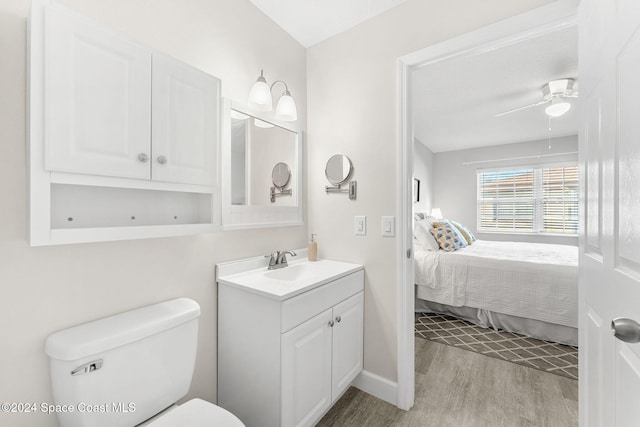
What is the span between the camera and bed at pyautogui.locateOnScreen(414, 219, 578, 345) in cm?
241

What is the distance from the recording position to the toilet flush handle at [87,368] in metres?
0.88

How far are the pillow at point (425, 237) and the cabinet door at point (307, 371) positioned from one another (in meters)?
2.10

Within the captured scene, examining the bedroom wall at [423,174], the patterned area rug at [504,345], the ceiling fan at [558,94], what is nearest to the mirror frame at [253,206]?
the patterned area rug at [504,345]

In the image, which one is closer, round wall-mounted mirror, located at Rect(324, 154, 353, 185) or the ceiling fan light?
the ceiling fan light

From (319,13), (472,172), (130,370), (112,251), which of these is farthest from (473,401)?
(472,172)

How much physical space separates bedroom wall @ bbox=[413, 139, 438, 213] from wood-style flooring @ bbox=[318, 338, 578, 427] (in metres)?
3.11

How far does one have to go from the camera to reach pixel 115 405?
950mm

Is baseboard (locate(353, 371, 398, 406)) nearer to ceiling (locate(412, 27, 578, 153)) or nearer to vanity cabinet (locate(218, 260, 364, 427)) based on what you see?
vanity cabinet (locate(218, 260, 364, 427))

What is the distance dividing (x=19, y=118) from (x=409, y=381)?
2.16 metres

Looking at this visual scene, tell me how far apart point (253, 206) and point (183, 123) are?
65cm

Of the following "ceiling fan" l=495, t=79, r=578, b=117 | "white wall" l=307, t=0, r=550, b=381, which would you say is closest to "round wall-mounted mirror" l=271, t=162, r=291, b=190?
"white wall" l=307, t=0, r=550, b=381

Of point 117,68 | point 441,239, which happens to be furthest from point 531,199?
point 117,68

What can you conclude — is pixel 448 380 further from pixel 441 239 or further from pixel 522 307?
pixel 441 239

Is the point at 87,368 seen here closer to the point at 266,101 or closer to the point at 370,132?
the point at 266,101
